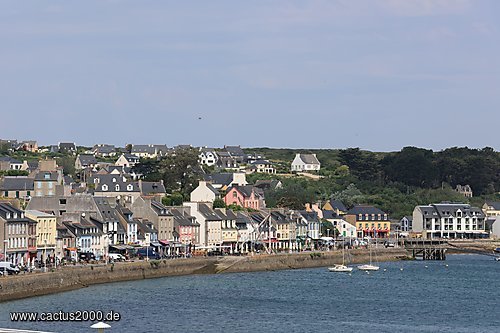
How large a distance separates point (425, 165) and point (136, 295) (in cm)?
11042

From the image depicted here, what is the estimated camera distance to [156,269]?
86.4 m

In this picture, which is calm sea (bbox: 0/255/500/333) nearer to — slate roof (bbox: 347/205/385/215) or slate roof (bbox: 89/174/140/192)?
slate roof (bbox: 89/174/140/192)

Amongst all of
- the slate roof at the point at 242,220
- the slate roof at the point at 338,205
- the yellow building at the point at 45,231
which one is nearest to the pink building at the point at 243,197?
the slate roof at the point at 242,220

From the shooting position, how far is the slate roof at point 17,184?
367ft

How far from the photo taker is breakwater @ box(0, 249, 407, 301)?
67.1 metres

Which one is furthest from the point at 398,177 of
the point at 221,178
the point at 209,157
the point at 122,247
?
the point at 122,247

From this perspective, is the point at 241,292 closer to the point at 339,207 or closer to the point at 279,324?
the point at 279,324

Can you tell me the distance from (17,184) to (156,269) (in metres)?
30.7

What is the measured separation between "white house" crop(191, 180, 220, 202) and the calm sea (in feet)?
86.3

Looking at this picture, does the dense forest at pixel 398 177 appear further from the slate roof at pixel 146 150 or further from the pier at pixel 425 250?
the slate roof at pixel 146 150

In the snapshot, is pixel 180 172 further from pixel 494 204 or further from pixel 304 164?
pixel 304 164

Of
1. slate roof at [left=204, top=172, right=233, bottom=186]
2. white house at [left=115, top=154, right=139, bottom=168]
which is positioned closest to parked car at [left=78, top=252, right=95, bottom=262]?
slate roof at [left=204, top=172, right=233, bottom=186]

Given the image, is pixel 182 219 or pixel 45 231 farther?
pixel 182 219

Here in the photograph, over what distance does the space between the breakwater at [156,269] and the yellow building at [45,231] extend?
5.70m
